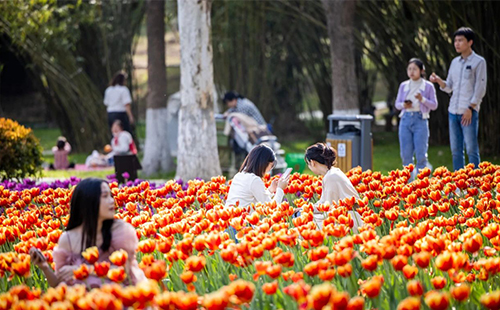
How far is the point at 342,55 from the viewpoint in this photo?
34.0 ft

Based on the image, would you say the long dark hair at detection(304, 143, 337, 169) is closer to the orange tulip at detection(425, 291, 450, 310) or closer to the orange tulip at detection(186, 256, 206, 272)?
the orange tulip at detection(186, 256, 206, 272)

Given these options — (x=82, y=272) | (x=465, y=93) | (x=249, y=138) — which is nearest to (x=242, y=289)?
(x=82, y=272)

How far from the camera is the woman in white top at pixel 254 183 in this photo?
513 cm

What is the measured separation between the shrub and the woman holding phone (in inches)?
183

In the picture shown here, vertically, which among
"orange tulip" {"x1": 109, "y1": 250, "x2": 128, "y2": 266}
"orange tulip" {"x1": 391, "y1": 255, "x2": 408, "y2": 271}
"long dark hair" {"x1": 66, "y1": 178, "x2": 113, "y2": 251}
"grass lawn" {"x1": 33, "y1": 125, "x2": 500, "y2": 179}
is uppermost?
"long dark hair" {"x1": 66, "y1": 178, "x2": 113, "y2": 251}

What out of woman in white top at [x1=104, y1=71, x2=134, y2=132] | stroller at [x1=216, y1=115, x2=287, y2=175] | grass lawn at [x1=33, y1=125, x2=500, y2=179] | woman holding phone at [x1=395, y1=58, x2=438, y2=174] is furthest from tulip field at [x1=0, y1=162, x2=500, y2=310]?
woman in white top at [x1=104, y1=71, x2=134, y2=132]

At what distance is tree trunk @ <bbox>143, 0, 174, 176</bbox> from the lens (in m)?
11.1

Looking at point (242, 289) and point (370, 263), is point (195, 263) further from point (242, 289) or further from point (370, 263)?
point (370, 263)

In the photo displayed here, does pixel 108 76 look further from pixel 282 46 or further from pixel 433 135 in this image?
pixel 433 135

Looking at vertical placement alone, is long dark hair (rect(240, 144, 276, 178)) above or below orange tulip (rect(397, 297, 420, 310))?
above

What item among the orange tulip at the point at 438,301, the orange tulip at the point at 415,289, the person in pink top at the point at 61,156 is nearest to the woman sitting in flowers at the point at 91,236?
the orange tulip at the point at 415,289

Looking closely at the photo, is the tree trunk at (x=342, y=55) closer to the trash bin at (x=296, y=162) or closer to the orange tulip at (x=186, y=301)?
the trash bin at (x=296, y=162)

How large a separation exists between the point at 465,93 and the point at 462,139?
479 millimetres

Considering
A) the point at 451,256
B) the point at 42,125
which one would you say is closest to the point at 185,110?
the point at 451,256
